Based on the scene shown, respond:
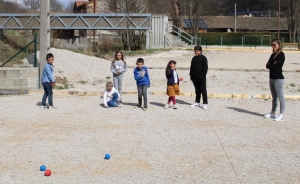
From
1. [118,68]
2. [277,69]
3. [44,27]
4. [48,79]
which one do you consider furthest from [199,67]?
[44,27]

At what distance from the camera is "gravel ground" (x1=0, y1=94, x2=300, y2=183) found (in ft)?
21.0

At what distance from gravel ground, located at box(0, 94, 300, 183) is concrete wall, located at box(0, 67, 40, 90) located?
294 centimetres

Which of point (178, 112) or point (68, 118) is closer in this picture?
point (68, 118)

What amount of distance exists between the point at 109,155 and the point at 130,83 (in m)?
10.9

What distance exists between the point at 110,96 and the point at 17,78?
15.3ft

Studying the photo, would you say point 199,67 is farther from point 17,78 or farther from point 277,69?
point 17,78

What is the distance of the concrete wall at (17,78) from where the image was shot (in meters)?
15.5

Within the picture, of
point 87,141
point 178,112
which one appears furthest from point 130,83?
point 87,141

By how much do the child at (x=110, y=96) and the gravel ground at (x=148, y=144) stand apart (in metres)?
0.26

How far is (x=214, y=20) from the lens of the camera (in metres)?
79.2

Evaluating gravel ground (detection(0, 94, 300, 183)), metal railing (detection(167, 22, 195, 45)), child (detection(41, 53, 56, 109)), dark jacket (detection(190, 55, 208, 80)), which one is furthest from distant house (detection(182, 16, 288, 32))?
gravel ground (detection(0, 94, 300, 183))

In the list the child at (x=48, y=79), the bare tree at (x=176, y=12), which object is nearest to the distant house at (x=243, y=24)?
the bare tree at (x=176, y=12)

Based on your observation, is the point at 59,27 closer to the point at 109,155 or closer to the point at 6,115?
the point at 6,115

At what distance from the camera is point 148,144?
8164 mm
